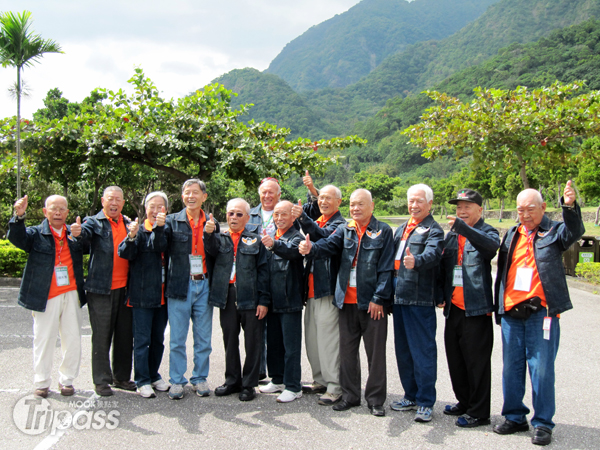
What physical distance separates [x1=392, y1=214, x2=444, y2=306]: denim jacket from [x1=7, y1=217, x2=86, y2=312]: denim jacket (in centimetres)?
316

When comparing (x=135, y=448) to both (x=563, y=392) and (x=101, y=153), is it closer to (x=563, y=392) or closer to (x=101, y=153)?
(x=563, y=392)

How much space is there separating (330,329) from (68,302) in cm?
248

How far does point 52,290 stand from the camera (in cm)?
419

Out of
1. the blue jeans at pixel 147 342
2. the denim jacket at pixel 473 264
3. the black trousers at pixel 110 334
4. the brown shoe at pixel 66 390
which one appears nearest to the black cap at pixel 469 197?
the denim jacket at pixel 473 264

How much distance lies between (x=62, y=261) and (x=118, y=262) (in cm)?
51

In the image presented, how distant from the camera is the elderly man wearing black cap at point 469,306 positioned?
3643mm

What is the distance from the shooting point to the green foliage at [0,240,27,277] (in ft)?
34.4

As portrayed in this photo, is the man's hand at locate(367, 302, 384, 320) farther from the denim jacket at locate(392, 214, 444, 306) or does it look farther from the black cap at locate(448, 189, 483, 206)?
the black cap at locate(448, 189, 483, 206)

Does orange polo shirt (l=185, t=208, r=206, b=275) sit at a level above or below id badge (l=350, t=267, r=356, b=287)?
above

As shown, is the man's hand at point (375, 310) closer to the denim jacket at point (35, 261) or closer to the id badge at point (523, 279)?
the id badge at point (523, 279)

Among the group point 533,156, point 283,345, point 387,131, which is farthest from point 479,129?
point 387,131


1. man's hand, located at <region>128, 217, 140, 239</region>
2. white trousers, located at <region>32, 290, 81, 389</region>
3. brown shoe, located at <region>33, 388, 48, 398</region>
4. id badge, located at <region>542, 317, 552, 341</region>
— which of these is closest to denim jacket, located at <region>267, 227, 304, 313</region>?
man's hand, located at <region>128, 217, 140, 239</region>

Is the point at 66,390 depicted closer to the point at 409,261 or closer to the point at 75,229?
the point at 75,229

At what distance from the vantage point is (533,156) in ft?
36.4
